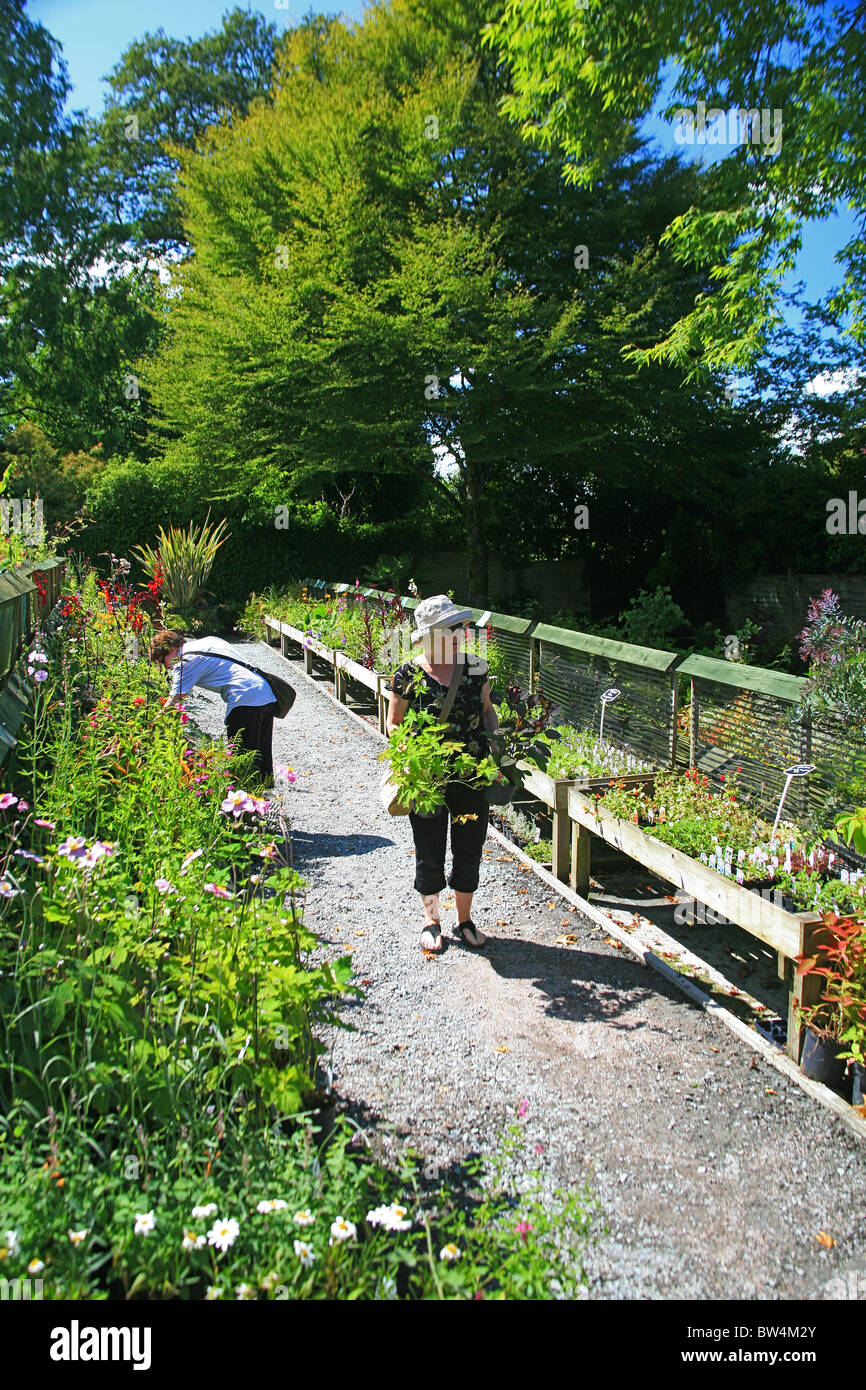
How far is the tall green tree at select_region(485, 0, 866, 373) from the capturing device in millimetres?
8836

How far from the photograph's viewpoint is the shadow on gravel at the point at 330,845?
5.58 meters

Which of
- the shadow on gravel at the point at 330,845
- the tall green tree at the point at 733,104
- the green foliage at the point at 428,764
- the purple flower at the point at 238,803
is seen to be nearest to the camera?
the purple flower at the point at 238,803

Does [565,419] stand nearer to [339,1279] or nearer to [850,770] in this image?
[850,770]

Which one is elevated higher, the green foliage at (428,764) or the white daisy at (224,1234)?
the green foliage at (428,764)

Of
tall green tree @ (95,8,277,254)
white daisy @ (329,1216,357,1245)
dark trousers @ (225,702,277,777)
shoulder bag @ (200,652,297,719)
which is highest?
tall green tree @ (95,8,277,254)

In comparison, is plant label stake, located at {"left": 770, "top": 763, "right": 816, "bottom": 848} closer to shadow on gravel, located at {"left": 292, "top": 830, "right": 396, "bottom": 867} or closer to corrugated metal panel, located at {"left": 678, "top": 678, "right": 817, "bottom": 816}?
corrugated metal panel, located at {"left": 678, "top": 678, "right": 817, "bottom": 816}

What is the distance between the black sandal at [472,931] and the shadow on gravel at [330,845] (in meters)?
1.37

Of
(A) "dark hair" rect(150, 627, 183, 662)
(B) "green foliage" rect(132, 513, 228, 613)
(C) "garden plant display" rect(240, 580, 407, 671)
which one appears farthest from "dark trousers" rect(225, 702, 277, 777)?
(B) "green foliage" rect(132, 513, 228, 613)

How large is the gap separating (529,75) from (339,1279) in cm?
1203

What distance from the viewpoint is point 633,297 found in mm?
13930

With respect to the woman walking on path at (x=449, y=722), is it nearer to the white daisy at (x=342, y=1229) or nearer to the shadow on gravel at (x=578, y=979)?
the shadow on gravel at (x=578, y=979)

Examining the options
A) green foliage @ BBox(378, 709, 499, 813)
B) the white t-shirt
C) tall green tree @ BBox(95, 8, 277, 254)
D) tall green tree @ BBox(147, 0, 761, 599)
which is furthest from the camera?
tall green tree @ BBox(95, 8, 277, 254)

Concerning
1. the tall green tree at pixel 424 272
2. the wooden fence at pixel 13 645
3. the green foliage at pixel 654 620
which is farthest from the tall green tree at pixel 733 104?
the wooden fence at pixel 13 645

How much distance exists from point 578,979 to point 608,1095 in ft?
2.98
